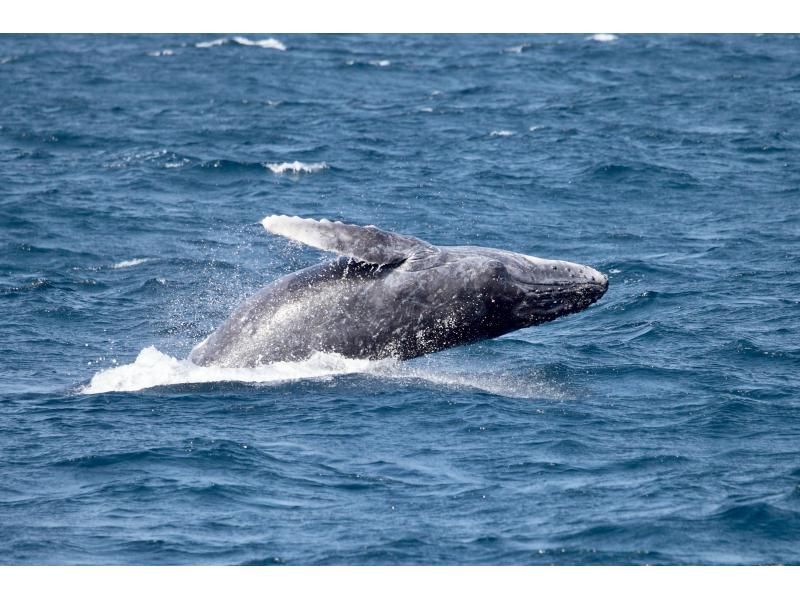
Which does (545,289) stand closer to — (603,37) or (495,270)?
(495,270)

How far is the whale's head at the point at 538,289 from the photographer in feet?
73.3

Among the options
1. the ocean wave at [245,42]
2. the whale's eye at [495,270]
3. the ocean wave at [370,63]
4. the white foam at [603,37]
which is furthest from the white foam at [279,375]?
the white foam at [603,37]

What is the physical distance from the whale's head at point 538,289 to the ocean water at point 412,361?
1487 mm

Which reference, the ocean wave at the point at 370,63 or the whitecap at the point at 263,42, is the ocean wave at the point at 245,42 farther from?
the ocean wave at the point at 370,63

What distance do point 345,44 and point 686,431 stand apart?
6035cm

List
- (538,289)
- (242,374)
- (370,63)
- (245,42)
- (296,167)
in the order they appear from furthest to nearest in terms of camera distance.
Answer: (245,42) → (370,63) → (296,167) → (242,374) → (538,289)

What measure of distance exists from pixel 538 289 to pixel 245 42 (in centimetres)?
5897

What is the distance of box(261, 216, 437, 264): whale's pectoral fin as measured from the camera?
19984 millimetres

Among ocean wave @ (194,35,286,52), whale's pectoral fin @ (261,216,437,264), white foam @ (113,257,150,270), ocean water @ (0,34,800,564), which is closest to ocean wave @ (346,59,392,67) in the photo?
ocean water @ (0,34,800,564)

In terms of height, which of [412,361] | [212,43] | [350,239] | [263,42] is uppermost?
[263,42]

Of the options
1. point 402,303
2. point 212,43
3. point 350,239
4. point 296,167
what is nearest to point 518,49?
point 212,43

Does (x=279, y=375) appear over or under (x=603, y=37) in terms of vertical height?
under

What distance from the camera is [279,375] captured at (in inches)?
890

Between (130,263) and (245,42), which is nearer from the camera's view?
(130,263)
